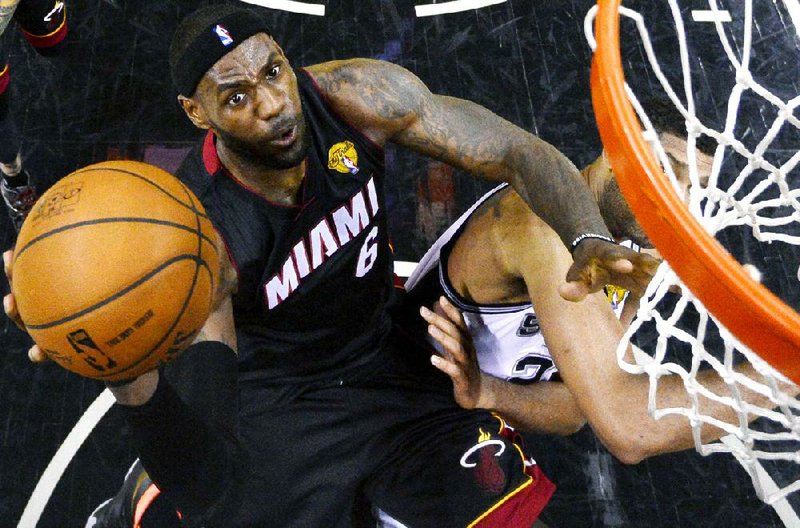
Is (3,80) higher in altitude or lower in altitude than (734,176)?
higher

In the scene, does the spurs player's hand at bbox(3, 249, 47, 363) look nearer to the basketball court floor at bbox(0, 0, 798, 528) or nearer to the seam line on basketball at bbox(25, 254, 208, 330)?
the seam line on basketball at bbox(25, 254, 208, 330)

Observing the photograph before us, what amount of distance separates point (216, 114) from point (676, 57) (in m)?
2.67

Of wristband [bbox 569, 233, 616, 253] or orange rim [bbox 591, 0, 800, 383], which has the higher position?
orange rim [bbox 591, 0, 800, 383]

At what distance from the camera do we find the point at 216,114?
79.9 inches

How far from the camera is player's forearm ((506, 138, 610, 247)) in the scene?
1.96 metres

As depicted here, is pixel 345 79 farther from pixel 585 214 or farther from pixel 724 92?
pixel 724 92

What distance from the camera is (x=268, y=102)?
6.60ft

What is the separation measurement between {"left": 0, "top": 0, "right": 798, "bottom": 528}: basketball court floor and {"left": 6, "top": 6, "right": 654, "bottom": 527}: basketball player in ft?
1.62

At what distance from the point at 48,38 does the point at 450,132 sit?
229cm

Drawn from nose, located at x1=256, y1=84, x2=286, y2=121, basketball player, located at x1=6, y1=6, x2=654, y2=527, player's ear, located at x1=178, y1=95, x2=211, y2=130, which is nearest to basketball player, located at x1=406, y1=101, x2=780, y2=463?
basketball player, located at x1=6, y1=6, x2=654, y2=527

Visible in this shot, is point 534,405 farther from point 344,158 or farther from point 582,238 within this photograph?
point 344,158

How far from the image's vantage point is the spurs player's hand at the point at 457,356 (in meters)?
2.20

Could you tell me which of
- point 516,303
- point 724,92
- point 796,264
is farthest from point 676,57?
point 516,303

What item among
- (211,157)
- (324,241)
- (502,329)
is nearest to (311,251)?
(324,241)
